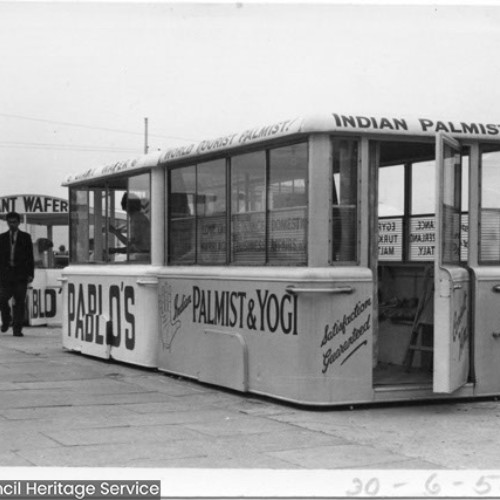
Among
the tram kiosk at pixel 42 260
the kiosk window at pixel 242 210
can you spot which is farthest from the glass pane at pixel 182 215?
the tram kiosk at pixel 42 260

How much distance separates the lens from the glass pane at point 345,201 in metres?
8.64

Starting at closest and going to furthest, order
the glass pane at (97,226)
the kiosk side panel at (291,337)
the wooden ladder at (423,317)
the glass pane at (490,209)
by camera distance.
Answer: the kiosk side panel at (291,337) < the glass pane at (490,209) < the wooden ladder at (423,317) < the glass pane at (97,226)

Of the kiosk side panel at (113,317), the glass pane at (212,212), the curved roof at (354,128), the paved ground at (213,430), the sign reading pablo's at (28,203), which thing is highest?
the curved roof at (354,128)

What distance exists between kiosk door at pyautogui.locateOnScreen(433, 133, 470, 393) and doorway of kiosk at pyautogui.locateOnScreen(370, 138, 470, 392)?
0.04 ft

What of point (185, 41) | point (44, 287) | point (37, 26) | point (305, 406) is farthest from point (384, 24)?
point (44, 287)

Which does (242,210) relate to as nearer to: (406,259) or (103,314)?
(406,259)

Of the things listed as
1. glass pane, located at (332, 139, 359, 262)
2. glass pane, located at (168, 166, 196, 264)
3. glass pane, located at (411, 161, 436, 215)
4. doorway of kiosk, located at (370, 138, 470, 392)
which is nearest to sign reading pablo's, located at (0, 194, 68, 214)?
glass pane, located at (168, 166, 196, 264)

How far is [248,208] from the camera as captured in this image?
9461 mm

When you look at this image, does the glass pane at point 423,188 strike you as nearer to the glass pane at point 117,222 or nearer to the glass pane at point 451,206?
the glass pane at point 451,206

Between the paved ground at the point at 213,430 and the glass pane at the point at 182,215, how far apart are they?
1398 mm

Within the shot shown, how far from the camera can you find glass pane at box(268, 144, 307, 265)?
868 cm

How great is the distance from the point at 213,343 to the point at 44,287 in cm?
825

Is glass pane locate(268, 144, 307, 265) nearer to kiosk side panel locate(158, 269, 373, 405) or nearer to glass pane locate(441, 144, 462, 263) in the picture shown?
kiosk side panel locate(158, 269, 373, 405)

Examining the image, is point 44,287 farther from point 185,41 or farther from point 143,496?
point 143,496
